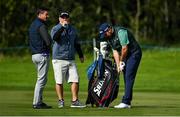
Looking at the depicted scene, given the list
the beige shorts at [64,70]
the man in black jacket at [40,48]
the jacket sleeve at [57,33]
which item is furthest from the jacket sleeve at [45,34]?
the beige shorts at [64,70]

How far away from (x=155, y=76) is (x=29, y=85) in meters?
5.39

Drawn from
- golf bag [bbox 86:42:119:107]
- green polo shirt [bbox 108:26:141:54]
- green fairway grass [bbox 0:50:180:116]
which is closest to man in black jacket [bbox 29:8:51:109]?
green fairway grass [bbox 0:50:180:116]

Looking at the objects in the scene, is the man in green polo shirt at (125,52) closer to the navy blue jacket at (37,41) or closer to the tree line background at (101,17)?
the navy blue jacket at (37,41)

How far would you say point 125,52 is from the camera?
14078 mm

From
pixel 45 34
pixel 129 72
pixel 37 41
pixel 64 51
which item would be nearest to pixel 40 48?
pixel 37 41

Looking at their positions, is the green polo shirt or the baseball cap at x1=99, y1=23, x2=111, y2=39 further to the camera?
the baseball cap at x1=99, y1=23, x2=111, y2=39

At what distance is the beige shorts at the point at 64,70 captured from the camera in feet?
46.8

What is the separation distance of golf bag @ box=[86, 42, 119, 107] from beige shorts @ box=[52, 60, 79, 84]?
47 centimetres

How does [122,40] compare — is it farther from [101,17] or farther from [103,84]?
[101,17]

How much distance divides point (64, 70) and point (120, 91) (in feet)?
20.9

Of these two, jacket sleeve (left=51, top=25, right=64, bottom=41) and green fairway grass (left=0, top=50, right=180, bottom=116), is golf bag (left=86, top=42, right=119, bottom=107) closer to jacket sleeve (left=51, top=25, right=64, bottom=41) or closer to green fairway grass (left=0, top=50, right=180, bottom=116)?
green fairway grass (left=0, top=50, right=180, bottom=116)

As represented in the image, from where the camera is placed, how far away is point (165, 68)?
98.9ft

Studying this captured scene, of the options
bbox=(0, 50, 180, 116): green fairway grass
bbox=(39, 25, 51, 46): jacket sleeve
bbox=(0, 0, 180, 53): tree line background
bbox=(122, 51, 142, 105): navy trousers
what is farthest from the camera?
bbox=(0, 0, 180, 53): tree line background

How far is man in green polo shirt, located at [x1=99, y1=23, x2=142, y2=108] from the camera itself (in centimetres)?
1413
